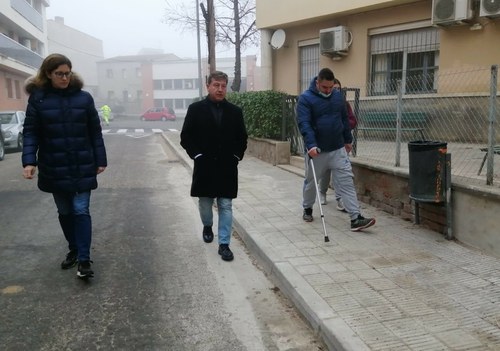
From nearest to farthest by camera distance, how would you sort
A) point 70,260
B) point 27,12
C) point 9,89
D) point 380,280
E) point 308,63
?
point 380,280 → point 70,260 → point 308,63 → point 9,89 → point 27,12

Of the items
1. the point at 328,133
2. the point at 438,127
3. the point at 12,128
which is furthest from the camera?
the point at 12,128

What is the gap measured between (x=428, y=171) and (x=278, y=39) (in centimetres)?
1204

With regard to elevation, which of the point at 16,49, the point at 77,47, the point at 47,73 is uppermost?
the point at 77,47

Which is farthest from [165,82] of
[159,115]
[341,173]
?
[341,173]

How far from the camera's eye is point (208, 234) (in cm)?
561

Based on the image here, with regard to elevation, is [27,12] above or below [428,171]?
above

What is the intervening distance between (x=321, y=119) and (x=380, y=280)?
2.18 m

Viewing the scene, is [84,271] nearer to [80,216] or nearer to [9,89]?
[80,216]

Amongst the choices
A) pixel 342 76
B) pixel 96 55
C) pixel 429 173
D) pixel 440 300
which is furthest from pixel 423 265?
pixel 96 55

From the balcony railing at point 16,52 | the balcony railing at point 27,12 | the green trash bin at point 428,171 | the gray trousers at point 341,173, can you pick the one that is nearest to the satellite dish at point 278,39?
the gray trousers at point 341,173

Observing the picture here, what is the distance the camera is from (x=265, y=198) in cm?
758

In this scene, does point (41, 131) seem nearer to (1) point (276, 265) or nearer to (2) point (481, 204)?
(1) point (276, 265)

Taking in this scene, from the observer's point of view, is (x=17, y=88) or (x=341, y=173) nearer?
(x=341, y=173)

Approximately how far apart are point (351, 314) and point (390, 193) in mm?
3115
